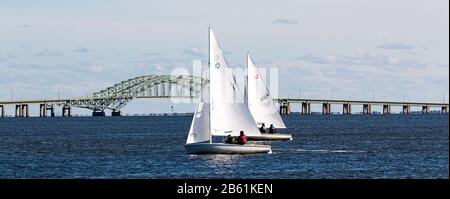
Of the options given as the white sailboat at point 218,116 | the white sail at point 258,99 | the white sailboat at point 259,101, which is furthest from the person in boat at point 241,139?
the white sail at point 258,99

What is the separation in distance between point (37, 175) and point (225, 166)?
7.87m

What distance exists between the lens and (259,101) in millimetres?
70125

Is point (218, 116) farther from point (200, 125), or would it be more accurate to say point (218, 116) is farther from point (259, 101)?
point (259, 101)

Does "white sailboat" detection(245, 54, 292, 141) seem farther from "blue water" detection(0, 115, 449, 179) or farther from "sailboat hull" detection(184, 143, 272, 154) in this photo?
"sailboat hull" detection(184, 143, 272, 154)

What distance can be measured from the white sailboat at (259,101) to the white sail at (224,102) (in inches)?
610

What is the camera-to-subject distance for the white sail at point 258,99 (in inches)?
2717

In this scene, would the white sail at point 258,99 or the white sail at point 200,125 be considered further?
the white sail at point 258,99

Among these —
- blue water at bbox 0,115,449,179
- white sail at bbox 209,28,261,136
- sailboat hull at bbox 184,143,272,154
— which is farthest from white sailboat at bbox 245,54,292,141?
sailboat hull at bbox 184,143,272,154

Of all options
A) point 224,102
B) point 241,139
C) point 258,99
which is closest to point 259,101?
point 258,99

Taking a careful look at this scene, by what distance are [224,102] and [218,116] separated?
2.75ft

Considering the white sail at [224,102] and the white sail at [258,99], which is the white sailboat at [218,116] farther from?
the white sail at [258,99]
